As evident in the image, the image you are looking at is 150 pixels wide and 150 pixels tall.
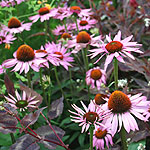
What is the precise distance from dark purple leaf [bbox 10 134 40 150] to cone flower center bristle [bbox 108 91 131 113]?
28 cm

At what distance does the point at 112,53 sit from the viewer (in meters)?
0.90

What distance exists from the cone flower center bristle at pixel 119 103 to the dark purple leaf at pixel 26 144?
10.8 inches

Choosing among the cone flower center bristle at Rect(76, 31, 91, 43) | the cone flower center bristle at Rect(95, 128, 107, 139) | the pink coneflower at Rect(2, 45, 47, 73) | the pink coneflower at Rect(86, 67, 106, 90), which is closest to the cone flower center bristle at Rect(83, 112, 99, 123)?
the cone flower center bristle at Rect(95, 128, 107, 139)

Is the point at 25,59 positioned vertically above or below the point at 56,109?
above

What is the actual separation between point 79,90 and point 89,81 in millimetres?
146

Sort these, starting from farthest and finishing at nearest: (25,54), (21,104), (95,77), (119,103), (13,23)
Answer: (13,23) < (95,77) < (25,54) < (21,104) < (119,103)

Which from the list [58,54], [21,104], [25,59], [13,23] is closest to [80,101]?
[21,104]

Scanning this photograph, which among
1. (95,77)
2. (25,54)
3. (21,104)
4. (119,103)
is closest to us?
(119,103)

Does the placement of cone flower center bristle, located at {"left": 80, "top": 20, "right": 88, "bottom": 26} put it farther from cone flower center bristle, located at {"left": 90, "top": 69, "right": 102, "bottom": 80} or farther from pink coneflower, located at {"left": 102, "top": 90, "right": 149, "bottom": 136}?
pink coneflower, located at {"left": 102, "top": 90, "right": 149, "bottom": 136}

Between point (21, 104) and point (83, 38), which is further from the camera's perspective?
point (83, 38)

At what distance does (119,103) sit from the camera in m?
0.78

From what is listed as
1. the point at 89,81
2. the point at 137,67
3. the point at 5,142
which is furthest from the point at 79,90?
the point at 5,142

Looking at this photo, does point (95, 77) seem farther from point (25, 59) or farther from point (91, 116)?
point (91, 116)

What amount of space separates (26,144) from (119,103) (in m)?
0.33
